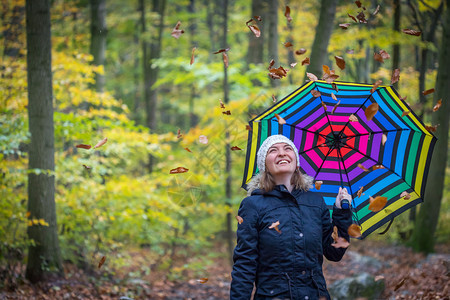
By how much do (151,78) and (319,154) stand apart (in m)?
13.2

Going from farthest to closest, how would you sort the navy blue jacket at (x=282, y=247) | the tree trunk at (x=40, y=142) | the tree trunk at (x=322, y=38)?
the tree trunk at (x=322, y=38), the tree trunk at (x=40, y=142), the navy blue jacket at (x=282, y=247)

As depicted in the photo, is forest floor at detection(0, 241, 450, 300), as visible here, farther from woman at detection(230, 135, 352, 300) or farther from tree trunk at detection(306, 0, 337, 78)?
tree trunk at detection(306, 0, 337, 78)

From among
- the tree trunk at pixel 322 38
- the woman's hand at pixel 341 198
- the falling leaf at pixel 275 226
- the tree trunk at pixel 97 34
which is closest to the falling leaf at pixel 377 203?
the woman's hand at pixel 341 198

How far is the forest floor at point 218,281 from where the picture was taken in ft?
17.7

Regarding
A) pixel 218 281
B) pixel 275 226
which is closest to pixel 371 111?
pixel 275 226

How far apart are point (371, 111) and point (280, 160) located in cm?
79

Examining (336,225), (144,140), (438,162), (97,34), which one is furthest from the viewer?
(97,34)

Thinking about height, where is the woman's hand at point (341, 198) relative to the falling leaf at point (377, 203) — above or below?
above

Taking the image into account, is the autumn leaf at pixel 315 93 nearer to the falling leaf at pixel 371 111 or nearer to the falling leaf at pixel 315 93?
the falling leaf at pixel 315 93

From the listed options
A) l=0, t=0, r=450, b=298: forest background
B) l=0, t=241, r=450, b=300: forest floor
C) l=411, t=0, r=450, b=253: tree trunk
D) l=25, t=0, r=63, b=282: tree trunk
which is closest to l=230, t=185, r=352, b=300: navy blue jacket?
l=0, t=0, r=450, b=298: forest background

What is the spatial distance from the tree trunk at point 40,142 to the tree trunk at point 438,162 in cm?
646

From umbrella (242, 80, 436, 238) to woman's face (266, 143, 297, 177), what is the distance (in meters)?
0.33

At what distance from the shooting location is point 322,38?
6719 mm

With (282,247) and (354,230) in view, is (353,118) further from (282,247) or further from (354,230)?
(282,247)
